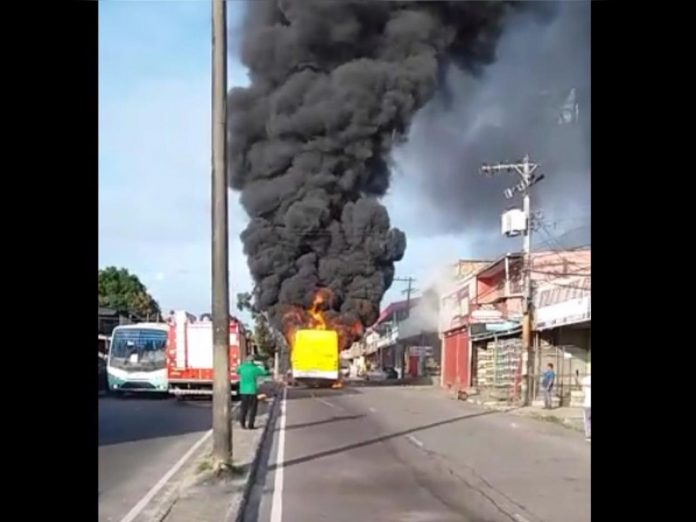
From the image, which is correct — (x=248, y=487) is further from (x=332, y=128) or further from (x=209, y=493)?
(x=332, y=128)

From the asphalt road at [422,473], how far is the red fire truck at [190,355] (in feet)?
18.2

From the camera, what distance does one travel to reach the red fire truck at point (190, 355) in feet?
77.1

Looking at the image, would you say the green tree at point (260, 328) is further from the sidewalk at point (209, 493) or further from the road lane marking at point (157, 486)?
the sidewalk at point (209, 493)

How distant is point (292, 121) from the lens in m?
26.6

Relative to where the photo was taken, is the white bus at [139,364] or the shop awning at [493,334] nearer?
the white bus at [139,364]

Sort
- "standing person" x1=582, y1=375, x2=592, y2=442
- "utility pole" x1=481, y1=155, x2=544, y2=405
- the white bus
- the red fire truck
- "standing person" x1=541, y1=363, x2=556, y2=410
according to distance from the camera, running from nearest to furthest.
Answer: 1. "standing person" x1=582, y1=375, x2=592, y2=442
2. "standing person" x1=541, y1=363, x2=556, y2=410
3. "utility pole" x1=481, y1=155, x2=544, y2=405
4. the red fire truck
5. the white bus

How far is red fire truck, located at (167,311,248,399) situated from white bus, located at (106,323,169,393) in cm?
57

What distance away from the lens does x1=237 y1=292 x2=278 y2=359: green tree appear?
38.0 metres

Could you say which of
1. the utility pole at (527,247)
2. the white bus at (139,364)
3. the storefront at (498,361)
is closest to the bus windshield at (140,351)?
the white bus at (139,364)

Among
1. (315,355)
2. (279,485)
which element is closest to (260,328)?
(315,355)

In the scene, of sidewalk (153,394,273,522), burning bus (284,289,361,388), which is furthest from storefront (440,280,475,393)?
sidewalk (153,394,273,522)

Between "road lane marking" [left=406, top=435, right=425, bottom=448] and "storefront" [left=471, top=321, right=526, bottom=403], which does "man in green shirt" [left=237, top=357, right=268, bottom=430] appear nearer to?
"road lane marking" [left=406, top=435, right=425, bottom=448]
